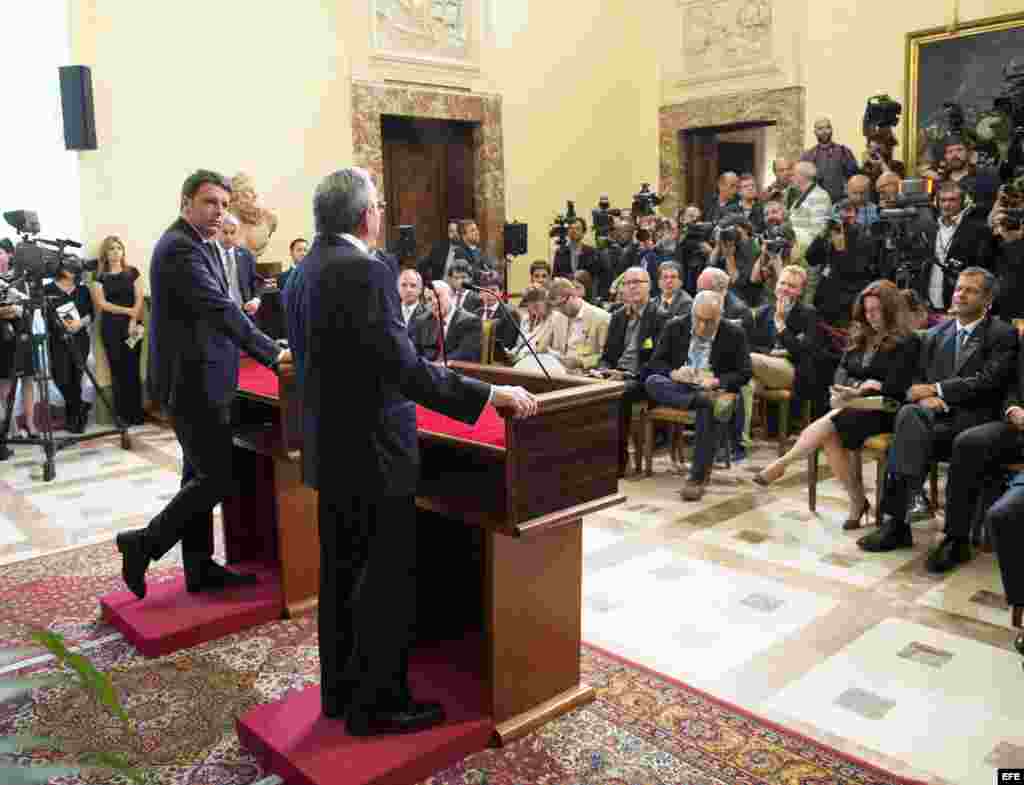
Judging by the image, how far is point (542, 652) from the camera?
2.54 meters

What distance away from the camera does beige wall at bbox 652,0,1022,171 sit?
27.1ft

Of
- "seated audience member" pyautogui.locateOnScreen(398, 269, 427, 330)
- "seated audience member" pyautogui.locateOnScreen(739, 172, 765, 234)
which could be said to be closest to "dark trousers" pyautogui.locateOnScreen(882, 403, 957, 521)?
"seated audience member" pyautogui.locateOnScreen(398, 269, 427, 330)

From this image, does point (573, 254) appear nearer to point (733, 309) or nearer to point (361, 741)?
point (733, 309)

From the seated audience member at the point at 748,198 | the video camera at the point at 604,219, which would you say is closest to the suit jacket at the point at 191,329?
the seated audience member at the point at 748,198

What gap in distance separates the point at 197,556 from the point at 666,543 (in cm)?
200

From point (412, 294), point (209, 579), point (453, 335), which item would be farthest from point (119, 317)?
point (209, 579)

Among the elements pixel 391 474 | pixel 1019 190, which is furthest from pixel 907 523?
pixel 391 474

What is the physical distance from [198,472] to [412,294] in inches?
102

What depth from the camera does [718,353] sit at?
5105mm

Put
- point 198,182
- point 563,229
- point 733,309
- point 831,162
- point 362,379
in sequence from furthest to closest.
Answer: point 563,229
point 831,162
point 733,309
point 198,182
point 362,379

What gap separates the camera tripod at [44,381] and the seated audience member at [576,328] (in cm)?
295

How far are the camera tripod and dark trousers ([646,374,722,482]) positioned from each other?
3.60 meters

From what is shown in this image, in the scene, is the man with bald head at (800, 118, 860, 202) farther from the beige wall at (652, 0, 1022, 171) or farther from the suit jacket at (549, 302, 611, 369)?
the suit jacket at (549, 302, 611, 369)

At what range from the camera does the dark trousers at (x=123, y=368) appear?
7.19 meters
